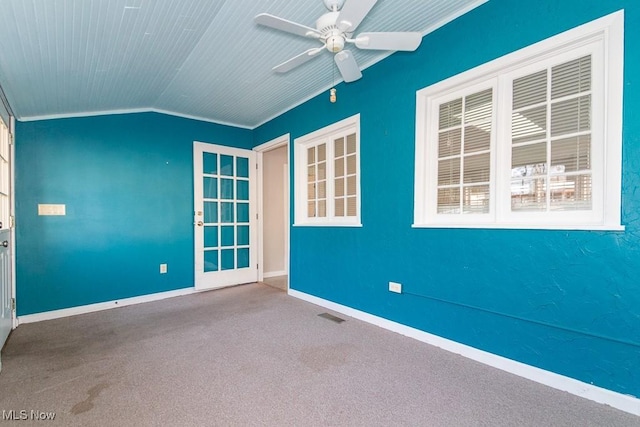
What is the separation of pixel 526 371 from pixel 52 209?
467 centimetres

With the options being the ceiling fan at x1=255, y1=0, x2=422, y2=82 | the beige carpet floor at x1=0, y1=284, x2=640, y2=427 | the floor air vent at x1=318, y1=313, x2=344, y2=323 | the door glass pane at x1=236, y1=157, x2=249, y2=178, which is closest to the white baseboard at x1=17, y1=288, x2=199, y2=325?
the beige carpet floor at x1=0, y1=284, x2=640, y2=427

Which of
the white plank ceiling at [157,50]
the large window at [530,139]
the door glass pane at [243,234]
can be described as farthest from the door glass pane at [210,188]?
the large window at [530,139]

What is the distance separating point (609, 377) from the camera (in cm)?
173

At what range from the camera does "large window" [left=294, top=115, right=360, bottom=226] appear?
11.2 ft

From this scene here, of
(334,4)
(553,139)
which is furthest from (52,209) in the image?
(553,139)

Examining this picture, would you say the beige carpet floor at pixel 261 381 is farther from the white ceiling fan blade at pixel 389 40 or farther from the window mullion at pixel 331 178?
the white ceiling fan blade at pixel 389 40

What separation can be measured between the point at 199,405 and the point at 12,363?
1.69 m

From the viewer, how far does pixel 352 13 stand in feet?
5.56

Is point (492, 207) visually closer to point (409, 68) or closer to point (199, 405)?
point (409, 68)

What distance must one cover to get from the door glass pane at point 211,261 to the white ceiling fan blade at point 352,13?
3660mm

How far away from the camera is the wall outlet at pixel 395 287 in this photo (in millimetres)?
2812

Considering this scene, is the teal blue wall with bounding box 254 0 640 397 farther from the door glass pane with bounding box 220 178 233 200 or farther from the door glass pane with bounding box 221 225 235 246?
the door glass pane with bounding box 220 178 233 200

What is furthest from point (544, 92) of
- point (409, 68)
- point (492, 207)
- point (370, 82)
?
point (370, 82)

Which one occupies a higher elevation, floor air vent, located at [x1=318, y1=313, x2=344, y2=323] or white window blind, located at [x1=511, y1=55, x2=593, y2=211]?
white window blind, located at [x1=511, y1=55, x2=593, y2=211]
